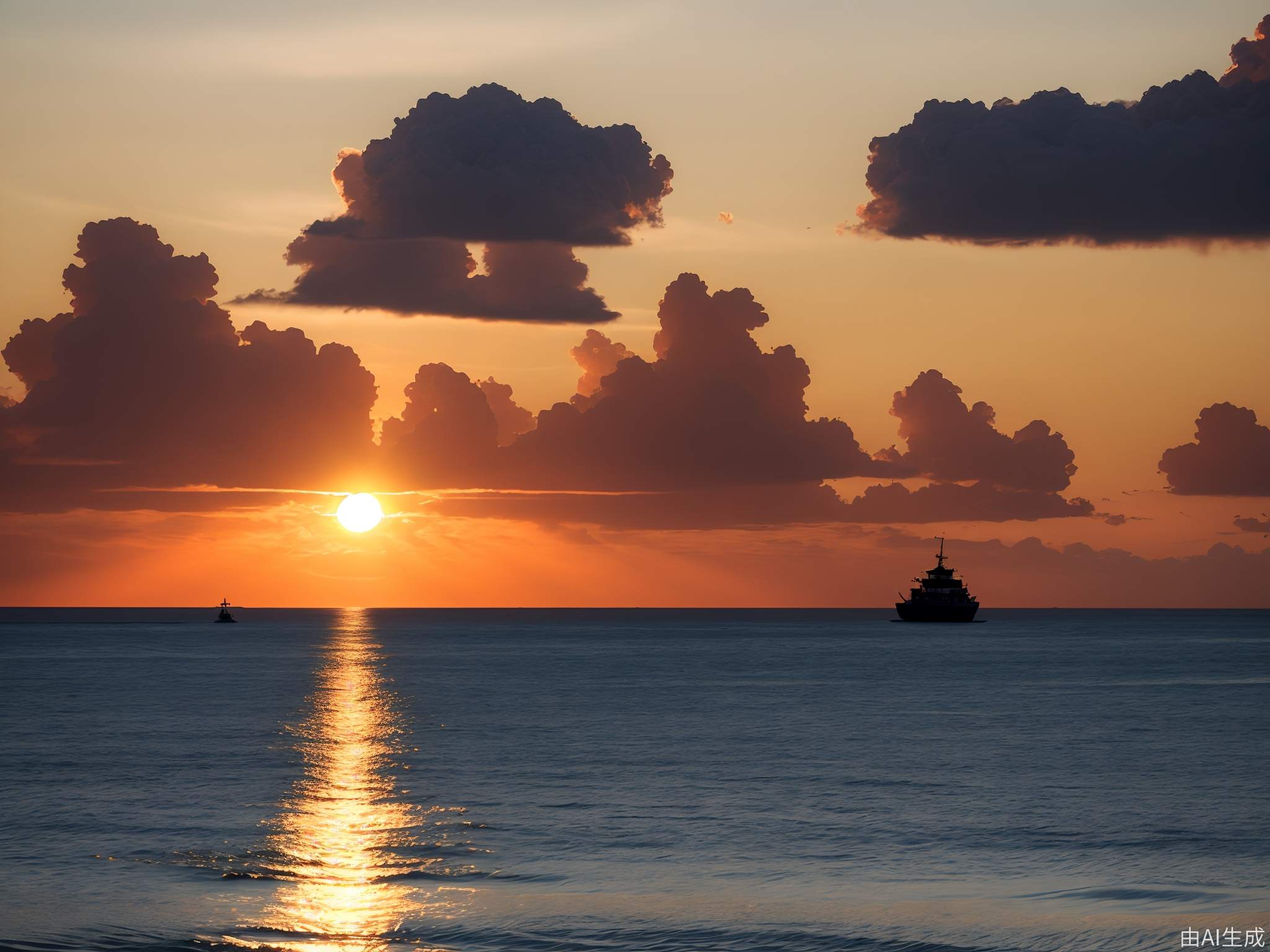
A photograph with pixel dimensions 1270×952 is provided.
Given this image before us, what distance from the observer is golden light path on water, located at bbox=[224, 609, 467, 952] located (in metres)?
34.3

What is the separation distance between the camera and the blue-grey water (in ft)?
116

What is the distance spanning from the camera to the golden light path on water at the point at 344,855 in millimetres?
34281

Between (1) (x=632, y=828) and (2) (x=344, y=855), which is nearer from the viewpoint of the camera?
(2) (x=344, y=855)

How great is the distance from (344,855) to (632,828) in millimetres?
9912

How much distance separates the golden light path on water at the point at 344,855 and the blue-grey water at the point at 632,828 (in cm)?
14

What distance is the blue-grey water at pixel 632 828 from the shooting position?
3531 centimetres

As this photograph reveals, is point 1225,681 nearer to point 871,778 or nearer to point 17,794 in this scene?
point 871,778

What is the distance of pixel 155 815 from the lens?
5122 cm

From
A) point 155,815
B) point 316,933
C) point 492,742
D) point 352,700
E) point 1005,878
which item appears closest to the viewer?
point 316,933

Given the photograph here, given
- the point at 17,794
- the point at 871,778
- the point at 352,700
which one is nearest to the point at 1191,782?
the point at 871,778

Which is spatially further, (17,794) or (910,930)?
(17,794)

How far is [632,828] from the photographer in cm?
4853

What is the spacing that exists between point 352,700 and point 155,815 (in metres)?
65.4

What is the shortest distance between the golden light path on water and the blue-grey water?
0.14m
